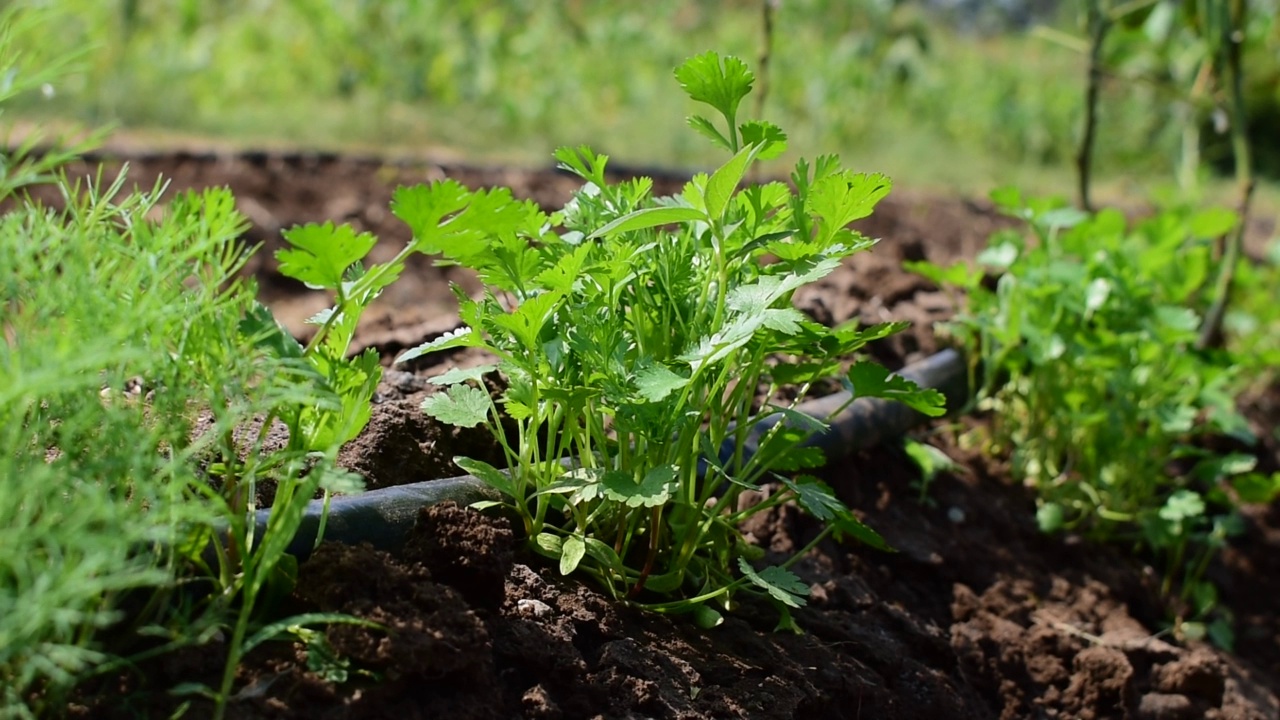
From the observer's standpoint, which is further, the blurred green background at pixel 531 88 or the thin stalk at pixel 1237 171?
the blurred green background at pixel 531 88

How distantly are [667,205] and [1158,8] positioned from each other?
3586mm

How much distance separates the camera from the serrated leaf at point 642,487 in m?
1.51

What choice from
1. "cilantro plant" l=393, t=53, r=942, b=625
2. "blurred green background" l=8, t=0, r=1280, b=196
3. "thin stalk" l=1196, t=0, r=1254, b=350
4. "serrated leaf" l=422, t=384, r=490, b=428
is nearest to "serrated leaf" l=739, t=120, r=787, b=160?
"cilantro plant" l=393, t=53, r=942, b=625

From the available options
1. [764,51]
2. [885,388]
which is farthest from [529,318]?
[764,51]

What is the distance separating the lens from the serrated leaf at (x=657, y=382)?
1.47 m

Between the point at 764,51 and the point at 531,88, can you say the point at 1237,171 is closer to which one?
the point at 764,51

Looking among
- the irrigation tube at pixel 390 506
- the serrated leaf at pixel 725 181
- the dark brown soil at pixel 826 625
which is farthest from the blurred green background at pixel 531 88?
the serrated leaf at pixel 725 181

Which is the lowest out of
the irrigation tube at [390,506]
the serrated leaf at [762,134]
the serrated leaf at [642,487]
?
the irrigation tube at [390,506]

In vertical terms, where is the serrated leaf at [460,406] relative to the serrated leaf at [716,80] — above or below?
below

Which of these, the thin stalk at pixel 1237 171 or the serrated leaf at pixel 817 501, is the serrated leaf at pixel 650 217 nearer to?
the serrated leaf at pixel 817 501

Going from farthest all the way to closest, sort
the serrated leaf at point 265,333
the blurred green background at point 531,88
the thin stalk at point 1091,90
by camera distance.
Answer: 1. the blurred green background at point 531,88
2. the thin stalk at point 1091,90
3. the serrated leaf at point 265,333

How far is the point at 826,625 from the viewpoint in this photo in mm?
1986

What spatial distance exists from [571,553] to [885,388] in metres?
0.49

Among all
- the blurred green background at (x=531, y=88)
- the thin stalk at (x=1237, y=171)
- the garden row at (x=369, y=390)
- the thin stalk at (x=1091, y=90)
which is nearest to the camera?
the garden row at (x=369, y=390)
